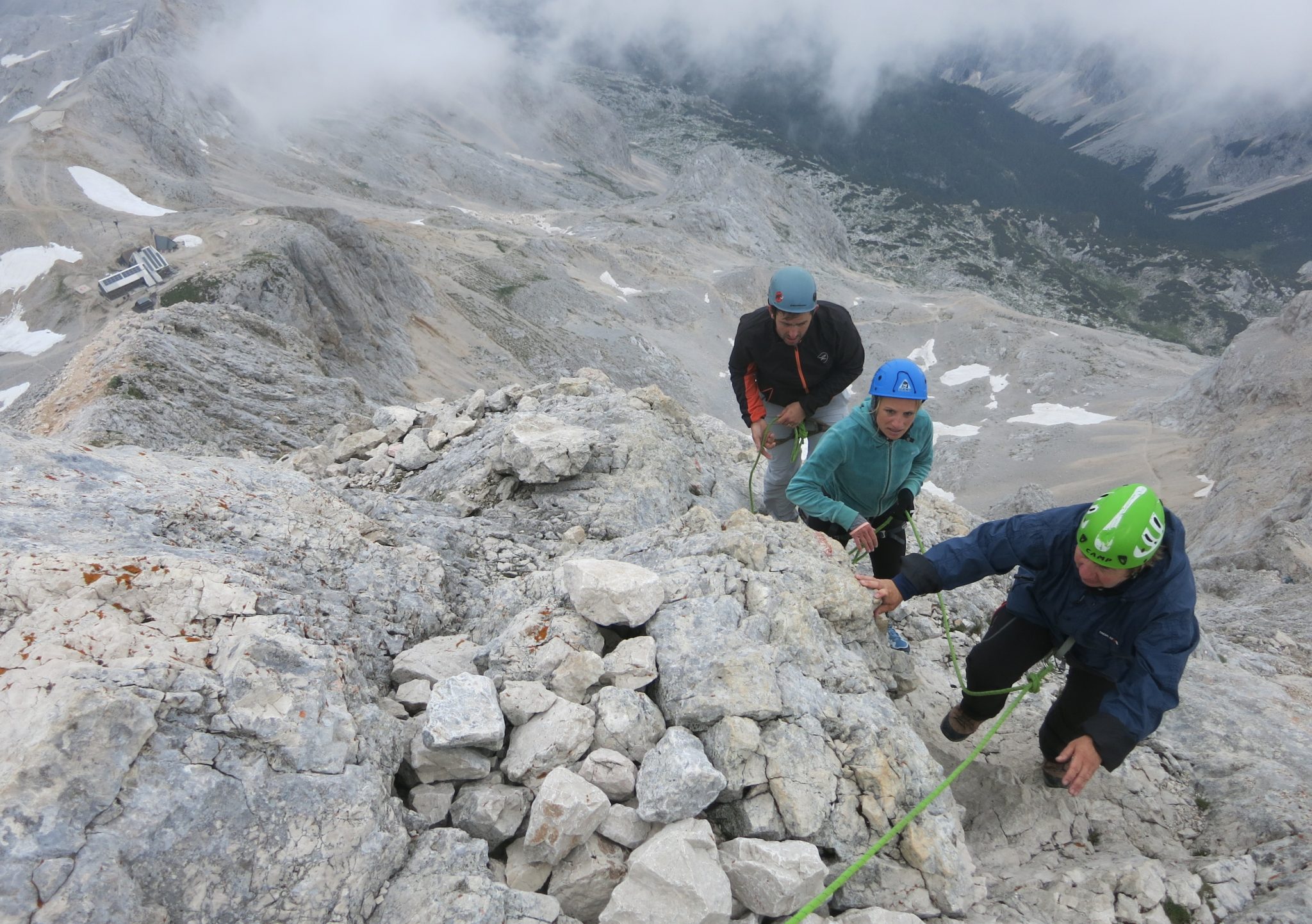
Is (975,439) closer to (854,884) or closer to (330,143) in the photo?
(854,884)

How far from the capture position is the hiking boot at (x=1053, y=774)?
5.88 metres

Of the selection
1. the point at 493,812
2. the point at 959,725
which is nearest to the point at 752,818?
the point at 493,812

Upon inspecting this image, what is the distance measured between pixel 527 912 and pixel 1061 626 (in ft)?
14.9

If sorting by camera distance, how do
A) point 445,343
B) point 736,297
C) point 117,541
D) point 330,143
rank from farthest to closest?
point 330,143
point 736,297
point 445,343
point 117,541

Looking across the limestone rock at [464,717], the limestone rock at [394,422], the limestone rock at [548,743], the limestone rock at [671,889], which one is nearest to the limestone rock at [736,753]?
the limestone rock at [671,889]

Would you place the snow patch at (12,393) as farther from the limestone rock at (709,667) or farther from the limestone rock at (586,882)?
the limestone rock at (586,882)

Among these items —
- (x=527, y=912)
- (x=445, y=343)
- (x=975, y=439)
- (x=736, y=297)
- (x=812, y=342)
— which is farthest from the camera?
(x=736, y=297)

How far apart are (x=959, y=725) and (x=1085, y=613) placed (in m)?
1.73

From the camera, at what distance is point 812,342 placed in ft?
26.3

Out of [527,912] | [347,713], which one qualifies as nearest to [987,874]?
[527,912]

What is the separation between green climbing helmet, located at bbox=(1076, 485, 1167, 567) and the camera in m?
4.56

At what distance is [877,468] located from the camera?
6.77m

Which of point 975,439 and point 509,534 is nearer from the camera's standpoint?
point 509,534

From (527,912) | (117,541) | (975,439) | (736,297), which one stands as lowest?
(975,439)
